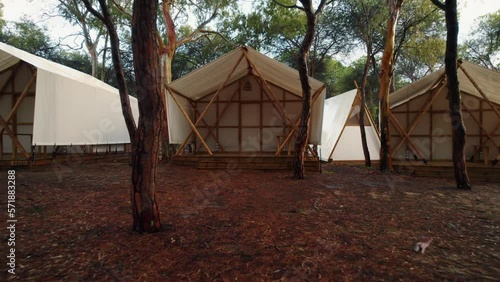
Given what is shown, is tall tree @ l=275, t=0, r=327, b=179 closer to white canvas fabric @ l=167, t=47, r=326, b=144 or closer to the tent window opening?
white canvas fabric @ l=167, t=47, r=326, b=144

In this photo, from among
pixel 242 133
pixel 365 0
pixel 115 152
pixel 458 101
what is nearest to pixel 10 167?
pixel 115 152

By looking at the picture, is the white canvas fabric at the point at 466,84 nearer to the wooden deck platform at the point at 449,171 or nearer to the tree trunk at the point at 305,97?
the wooden deck platform at the point at 449,171

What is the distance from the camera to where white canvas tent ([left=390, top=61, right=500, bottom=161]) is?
8.93 m

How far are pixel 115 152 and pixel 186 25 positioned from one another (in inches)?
351

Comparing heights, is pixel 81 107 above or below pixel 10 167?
above

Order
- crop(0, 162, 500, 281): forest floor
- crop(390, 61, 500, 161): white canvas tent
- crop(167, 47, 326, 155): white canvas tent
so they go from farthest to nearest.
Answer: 1. crop(167, 47, 326, 155): white canvas tent
2. crop(390, 61, 500, 161): white canvas tent
3. crop(0, 162, 500, 281): forest floor

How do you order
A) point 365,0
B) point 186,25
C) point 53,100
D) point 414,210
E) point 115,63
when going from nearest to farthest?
point 115,63, point 414,210, point 53,100, point 365,0, point 186,25

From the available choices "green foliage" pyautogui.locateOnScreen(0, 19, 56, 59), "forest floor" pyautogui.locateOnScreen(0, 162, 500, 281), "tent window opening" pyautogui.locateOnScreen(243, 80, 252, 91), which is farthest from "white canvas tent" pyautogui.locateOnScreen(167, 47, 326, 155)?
"green foliage" pyautogui.locateOnScreen(0, 19, 56, 59)

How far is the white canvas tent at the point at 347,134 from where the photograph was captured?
387 inches

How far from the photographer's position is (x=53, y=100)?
715cm

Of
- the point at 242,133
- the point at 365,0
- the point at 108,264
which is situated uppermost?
the point at 365,0

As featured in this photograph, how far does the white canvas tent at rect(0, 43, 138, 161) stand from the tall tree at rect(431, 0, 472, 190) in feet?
32.3

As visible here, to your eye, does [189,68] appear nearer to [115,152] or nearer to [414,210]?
[115,152]

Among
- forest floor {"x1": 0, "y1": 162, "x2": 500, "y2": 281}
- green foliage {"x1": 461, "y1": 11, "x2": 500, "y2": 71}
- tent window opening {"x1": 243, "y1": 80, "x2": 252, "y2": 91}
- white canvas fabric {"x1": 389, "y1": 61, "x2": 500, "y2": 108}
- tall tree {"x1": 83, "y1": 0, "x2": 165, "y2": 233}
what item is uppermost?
green foliage {"x1": 461, "y1": 11, "x2": 500, "y2": 71}
